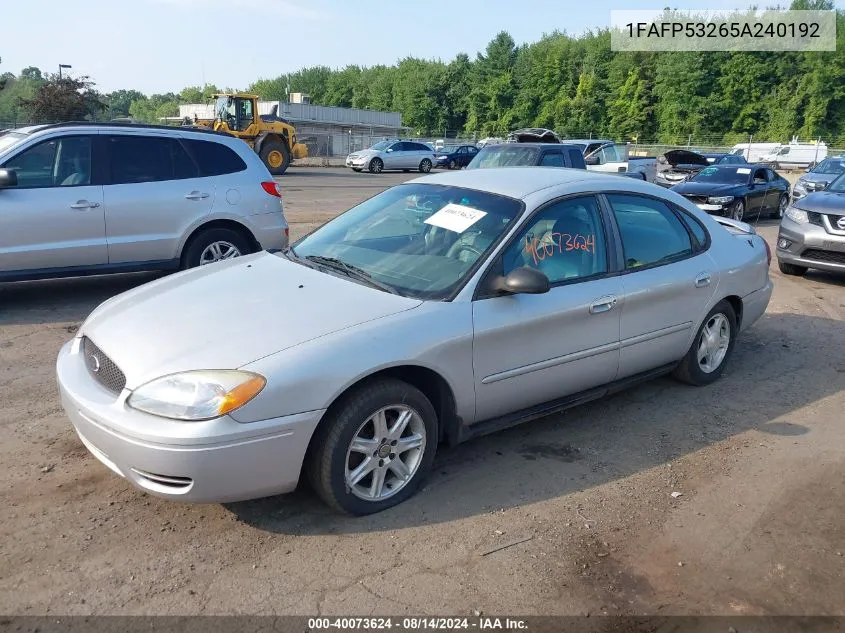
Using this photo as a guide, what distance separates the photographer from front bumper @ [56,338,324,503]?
301 cm

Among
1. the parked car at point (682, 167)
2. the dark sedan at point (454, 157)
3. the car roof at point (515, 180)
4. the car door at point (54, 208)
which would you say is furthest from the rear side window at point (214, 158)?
the dark sedan at point (454, 157)

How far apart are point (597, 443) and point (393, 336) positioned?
5.70 feet

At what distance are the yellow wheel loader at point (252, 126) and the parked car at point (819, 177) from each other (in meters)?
17.3

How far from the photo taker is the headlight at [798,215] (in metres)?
9.65

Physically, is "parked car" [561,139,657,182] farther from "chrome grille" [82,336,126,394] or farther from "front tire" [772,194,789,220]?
"chrome grille" [82,336,126,394]

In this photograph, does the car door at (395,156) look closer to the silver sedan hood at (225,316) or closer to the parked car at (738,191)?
the parked car at (738,191)

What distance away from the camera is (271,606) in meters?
2.87

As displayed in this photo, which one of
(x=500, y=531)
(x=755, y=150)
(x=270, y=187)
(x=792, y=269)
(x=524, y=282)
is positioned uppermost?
(x=755, y=150)

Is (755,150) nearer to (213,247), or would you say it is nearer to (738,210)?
(738,210)

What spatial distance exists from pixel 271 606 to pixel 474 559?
2.97 ft

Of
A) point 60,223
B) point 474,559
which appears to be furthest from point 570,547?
point 60,223

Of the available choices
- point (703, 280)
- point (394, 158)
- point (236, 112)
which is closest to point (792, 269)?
point (703, 280)

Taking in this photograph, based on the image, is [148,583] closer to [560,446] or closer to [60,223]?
[560,446]

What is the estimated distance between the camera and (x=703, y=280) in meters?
5.08
